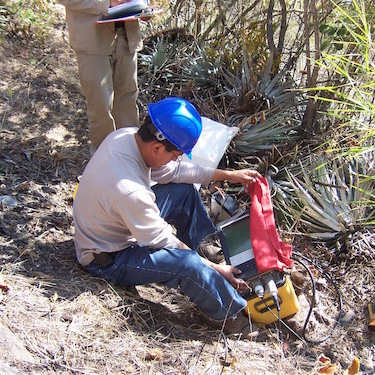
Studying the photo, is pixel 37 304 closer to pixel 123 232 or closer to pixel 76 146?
pixel 123 232

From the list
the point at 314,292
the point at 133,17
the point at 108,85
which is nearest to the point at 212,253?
the point at 314,292

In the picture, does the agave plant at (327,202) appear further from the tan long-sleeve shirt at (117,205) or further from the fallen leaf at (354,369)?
the tan long-sleeve shirt at (117,205)

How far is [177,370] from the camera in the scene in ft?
8.33

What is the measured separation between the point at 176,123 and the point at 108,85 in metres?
1.36

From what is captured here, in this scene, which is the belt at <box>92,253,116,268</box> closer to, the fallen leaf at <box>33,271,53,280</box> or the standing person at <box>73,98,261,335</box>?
the standing person at <box>73,98,261,335</box>

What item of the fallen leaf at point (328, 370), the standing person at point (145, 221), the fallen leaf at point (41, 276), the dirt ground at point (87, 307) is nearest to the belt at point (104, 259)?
the standing person at point (145, 221)

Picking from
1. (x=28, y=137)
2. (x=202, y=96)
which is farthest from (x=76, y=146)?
(x=202, y=96)

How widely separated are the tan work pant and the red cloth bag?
1.43 m

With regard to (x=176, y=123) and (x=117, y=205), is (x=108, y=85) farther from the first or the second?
(x=117, y=205)

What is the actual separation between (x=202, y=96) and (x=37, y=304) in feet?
9.69

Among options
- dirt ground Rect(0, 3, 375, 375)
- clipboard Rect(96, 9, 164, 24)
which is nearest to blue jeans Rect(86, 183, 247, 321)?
dirt ground Rect(0, 3, 375, 375)

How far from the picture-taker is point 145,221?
256 cm

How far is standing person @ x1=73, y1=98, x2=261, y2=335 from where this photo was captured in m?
2.56

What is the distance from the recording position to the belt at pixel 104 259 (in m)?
2.81
